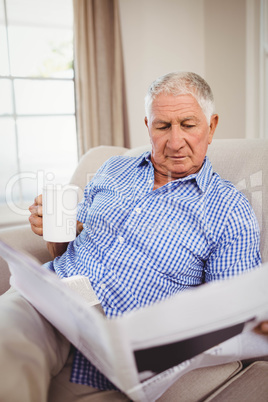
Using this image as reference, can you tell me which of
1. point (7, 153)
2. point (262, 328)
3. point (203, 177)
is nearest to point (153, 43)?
point (7, 153)

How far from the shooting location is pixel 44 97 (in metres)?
2.63

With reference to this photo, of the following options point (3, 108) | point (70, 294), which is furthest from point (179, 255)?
point (3, 108)

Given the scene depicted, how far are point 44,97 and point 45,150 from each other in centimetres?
39

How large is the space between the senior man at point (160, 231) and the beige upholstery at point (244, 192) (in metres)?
0.08

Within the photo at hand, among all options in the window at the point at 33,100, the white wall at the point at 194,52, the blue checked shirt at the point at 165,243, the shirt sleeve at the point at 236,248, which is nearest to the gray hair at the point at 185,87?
the blue checked shirt at the point at 165,243

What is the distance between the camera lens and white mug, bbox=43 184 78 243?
0.97 meters

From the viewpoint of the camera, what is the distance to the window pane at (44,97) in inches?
99.8

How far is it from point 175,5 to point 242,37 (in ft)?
2.21

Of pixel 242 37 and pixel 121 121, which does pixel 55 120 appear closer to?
pixel 121 121

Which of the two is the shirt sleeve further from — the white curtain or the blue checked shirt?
the white curtain

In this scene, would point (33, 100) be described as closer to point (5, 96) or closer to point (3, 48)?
point (5, 96)

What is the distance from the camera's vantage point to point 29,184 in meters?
2.71

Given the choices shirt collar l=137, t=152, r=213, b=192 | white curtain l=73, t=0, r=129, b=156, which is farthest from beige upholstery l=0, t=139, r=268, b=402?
white curtain l=73, t=0, r=129, b=156

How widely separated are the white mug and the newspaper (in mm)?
245
